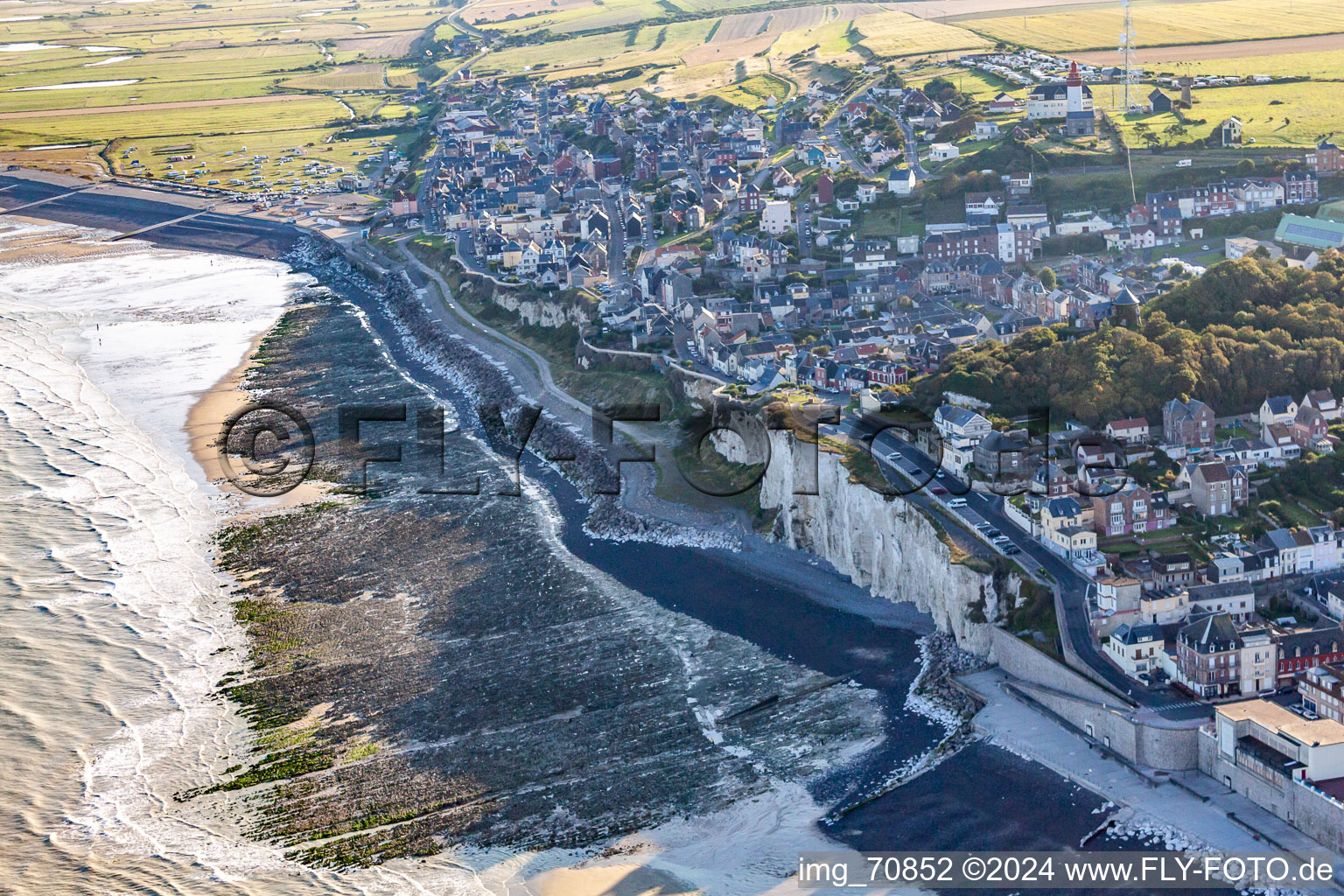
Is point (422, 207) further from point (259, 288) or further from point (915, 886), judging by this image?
point (915, 886)

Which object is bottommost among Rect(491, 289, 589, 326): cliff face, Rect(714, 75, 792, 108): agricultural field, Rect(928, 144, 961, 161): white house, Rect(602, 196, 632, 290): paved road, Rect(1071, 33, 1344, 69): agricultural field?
Rect(491, 289, 589, 326): cliff face

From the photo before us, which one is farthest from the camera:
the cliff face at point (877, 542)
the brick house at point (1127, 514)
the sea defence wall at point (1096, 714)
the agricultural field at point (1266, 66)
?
the agricultural field at point (1266, 66)

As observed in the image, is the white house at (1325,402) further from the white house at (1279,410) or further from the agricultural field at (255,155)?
the agricultural field at (255,155)

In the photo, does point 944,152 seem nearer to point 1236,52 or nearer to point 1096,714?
point 1236,52

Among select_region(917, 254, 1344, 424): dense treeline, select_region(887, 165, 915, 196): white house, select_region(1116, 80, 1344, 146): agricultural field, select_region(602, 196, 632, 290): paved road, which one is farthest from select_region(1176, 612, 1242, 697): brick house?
select_region(1116, 80, 1344, 146): agricultural field

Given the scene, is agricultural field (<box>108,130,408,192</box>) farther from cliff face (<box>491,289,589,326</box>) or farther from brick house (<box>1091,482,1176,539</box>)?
brick house (<box>1091,482,1176,539</box>)

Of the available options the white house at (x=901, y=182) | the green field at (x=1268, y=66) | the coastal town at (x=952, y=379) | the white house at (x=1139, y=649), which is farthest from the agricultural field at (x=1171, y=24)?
the white house at (x=1139, y=649)

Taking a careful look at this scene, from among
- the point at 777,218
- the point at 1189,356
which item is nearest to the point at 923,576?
the point at 1189,356
